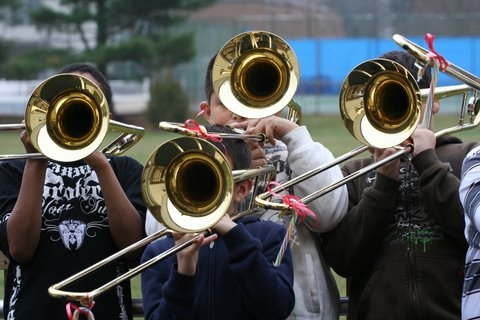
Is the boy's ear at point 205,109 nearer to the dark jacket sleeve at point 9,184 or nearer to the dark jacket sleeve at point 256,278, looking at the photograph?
the dark jacket sleeve at point 9,184

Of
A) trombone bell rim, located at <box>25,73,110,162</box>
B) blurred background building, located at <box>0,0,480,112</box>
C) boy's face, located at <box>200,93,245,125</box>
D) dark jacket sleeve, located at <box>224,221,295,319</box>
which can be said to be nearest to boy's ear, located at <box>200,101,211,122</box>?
boy's face, located at <box>200,93,245,125</box>

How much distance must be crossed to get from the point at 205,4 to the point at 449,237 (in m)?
30.6

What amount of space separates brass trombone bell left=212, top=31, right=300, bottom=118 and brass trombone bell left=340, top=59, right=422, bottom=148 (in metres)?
0.21

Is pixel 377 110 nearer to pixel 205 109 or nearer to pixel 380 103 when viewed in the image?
pixel 380 103

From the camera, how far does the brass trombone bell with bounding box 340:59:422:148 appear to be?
3377 millimetres

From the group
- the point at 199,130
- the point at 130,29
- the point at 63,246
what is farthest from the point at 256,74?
the point at 130,29

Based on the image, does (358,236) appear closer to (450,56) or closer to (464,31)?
(450,56)

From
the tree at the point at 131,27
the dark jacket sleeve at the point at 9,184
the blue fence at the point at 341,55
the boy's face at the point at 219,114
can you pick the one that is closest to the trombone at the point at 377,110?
the boy's face at the point at 219,114

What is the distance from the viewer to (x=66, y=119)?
11.7 ft

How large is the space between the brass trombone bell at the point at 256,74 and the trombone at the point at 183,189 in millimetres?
424

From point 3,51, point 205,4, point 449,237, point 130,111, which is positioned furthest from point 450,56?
point 449,237

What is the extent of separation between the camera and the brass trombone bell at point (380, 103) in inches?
133

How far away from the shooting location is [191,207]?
3178 millimetres

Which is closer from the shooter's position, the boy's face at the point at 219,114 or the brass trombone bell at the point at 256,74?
the brass trombone bell at the point at 256,74
